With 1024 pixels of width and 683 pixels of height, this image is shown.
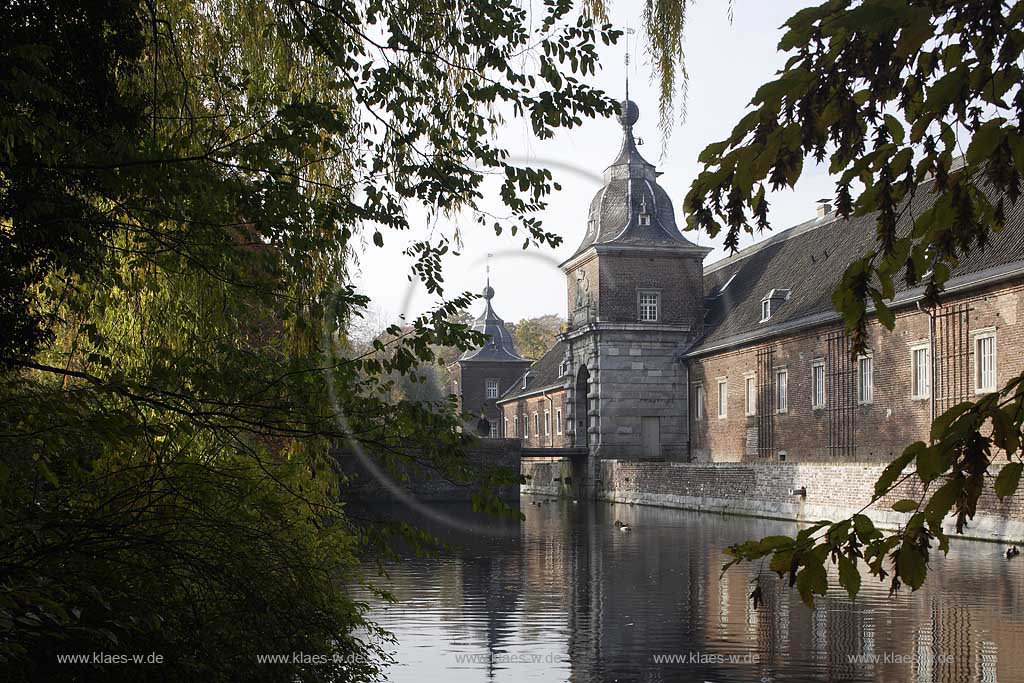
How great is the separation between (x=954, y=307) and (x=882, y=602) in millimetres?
16087

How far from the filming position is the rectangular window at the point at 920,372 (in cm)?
2933

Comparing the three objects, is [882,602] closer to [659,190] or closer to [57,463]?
[57,463]

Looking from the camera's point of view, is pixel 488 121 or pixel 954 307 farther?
pixel 954 307

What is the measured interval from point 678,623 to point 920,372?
19.7m

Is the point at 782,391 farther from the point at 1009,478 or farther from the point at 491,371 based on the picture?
the point at 491,371

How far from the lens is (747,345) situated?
135 feet

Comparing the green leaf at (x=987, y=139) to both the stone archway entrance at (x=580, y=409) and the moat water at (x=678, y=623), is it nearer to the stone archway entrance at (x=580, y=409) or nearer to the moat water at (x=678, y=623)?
the moat water at (x=678, y=623)

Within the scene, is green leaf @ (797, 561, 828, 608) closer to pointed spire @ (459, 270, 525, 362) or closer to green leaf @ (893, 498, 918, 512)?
green leaf @ (893, 498, 918, 512)

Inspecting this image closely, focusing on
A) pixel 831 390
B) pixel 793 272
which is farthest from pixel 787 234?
pixel 831 390

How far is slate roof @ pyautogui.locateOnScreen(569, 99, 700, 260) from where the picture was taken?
157 ft

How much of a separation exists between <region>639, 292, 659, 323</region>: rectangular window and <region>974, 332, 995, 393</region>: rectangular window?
70.1 feet

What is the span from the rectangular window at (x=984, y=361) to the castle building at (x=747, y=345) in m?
0.03

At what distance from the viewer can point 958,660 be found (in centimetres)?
979

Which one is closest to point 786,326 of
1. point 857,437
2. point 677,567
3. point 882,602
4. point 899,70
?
point 857,437
